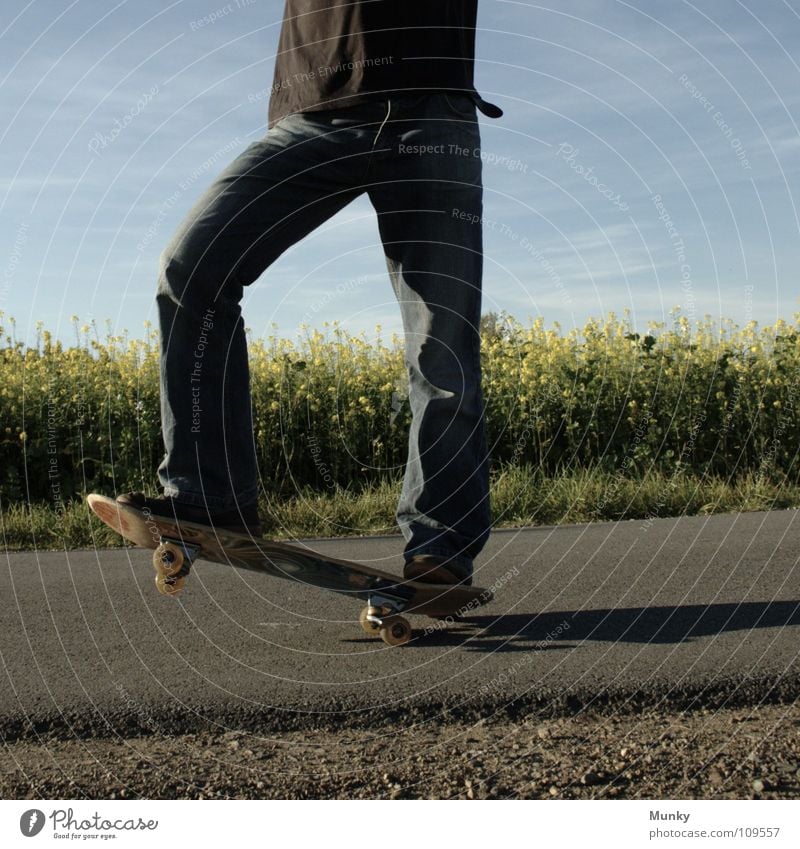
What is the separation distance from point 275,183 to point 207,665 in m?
1.50

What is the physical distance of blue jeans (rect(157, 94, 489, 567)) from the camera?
123 inches

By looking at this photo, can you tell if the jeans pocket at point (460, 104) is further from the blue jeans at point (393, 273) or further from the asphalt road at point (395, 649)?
the asphalt road at point (395, 649)

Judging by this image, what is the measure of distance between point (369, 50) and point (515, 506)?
342 cm

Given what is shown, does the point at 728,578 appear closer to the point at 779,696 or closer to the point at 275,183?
the point at 779,696

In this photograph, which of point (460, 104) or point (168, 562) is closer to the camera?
point (168, 562)

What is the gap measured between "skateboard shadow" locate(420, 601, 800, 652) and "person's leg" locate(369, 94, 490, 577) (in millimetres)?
234

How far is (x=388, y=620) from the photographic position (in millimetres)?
3242

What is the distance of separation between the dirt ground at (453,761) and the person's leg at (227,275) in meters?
0.89

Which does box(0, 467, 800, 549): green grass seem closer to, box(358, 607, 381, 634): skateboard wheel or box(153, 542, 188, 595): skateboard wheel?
box(358, 607, 381, 634): skateboard wheel

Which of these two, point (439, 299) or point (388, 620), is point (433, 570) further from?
point (439, 299)

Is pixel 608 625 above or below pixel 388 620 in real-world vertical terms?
below

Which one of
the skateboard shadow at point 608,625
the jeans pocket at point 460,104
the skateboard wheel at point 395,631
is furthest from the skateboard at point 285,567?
the jeans pocket at point 460,104

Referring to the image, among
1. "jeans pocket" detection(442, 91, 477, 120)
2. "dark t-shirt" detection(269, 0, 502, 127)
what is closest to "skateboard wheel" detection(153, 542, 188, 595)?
"dark t-shirt" detection(269, 0, 502, 127)

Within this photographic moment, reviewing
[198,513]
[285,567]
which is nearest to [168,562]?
[198,513]
